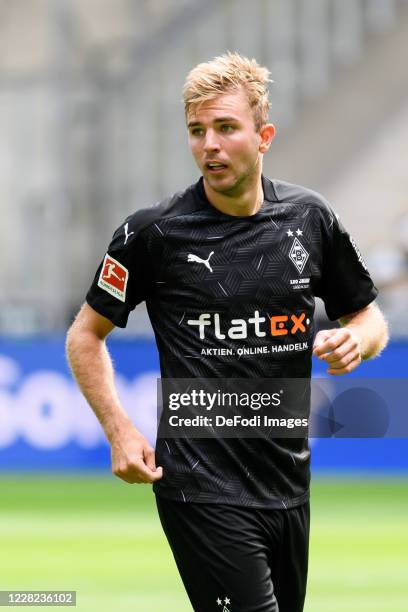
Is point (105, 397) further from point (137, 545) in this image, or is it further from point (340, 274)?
point (137, 545)

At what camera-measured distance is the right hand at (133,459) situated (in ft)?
13.6

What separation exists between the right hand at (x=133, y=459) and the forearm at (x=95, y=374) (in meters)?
0.09

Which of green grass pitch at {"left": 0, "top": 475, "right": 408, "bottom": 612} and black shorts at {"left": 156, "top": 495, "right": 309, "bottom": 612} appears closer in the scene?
black shorts at {"left": 156, "top": 495, "right": 309, "bottom": 612}

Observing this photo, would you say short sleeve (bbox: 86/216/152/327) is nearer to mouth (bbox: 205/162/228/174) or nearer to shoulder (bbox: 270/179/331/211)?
mouth (bbox: 205/162/228/174)

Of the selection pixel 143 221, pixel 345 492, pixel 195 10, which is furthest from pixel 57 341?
pixel 143 221

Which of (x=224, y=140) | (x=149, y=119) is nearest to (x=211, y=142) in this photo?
(x=224, y=140)

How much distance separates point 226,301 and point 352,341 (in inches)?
17.9

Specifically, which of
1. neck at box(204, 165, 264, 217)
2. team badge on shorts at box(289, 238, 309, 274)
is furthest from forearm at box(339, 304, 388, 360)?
neck at box(204, 165, 264, 217)

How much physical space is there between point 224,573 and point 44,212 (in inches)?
510

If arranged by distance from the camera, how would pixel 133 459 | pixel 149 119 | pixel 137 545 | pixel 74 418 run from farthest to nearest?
pixel 149 119
pixel 74 418
pixel 137 545
pixel 133 459

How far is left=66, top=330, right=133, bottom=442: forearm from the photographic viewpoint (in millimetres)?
4293

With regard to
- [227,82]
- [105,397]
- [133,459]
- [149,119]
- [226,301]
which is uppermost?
[149,119]

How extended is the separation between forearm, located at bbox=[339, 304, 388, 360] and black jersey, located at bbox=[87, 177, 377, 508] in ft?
0.58

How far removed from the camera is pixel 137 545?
9.54 metres
